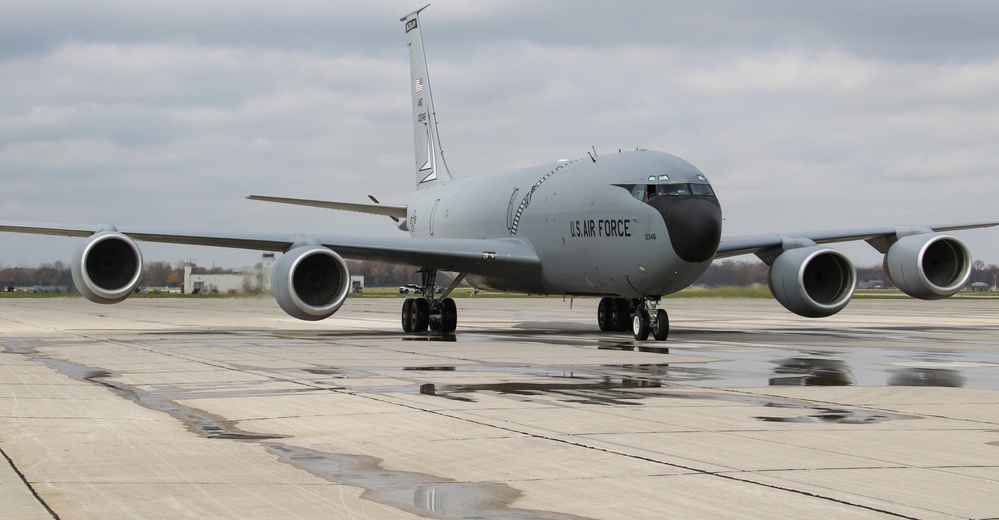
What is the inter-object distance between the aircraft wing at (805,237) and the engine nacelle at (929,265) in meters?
0.43

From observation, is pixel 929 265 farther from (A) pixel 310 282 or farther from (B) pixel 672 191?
(A) pixel 310 282

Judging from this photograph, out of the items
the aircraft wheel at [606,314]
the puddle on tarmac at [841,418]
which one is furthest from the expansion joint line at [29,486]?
the aircraft wheel at [606,314]

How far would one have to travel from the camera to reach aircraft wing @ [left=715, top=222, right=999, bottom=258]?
24.0 meters

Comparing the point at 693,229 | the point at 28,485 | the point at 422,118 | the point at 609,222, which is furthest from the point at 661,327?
the point at 422,118

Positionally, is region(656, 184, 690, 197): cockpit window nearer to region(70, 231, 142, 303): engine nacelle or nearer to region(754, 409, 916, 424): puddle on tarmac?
region(70, 231, 142, 303): engine nacelle

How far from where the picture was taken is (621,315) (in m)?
26.1

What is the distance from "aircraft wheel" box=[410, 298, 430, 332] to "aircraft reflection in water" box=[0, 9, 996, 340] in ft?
0.09

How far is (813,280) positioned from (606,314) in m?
4.85

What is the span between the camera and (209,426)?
28.1 feet

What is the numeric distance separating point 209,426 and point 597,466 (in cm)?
333

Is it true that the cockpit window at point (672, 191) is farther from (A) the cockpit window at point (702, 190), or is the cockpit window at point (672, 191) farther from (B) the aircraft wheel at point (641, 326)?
(B) the aircraft wheel at point (641, 326)

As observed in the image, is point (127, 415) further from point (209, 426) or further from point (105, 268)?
point (105, 268)

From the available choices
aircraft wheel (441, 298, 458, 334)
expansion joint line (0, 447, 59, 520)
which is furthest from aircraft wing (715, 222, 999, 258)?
expansion joint line (0, 447, 59, 520)

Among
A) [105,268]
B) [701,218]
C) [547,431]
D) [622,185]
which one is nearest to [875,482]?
[547,431]
